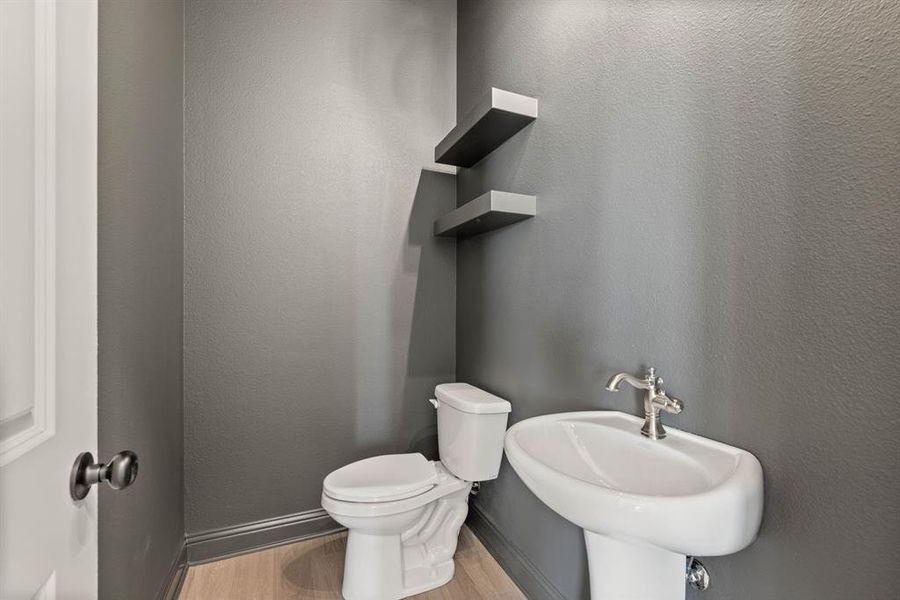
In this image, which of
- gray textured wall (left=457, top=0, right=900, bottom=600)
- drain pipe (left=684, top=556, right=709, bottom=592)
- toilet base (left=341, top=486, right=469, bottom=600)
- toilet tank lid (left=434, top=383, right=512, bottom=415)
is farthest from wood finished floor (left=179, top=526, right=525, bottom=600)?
drain pipe (left=684, top=556, right=709, bottom=592)

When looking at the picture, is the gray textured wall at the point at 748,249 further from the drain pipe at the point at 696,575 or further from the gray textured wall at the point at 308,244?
the gray textured wall at the point at 308,244

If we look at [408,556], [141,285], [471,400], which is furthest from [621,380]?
[141,285]

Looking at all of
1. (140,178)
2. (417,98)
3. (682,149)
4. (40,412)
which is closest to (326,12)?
(417,98)

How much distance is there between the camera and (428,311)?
2068 mm

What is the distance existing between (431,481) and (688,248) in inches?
46.6

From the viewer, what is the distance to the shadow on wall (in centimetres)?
203

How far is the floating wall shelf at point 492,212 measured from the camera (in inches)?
A: 57.1

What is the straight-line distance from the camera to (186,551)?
1631 millimetres

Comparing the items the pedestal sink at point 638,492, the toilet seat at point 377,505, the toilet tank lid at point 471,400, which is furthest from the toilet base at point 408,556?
the pedestal sink at point 638,492

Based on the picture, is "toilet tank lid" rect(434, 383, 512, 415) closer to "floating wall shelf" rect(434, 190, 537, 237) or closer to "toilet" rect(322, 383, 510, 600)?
"toilet" rect(322, 383, 510, 600)

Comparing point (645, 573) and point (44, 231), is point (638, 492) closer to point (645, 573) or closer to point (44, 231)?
point (645, 573)

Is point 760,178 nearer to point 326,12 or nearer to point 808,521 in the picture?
point 808,521

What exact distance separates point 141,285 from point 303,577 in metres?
1.29

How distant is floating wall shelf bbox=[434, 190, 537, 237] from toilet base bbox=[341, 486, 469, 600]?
114 cm
